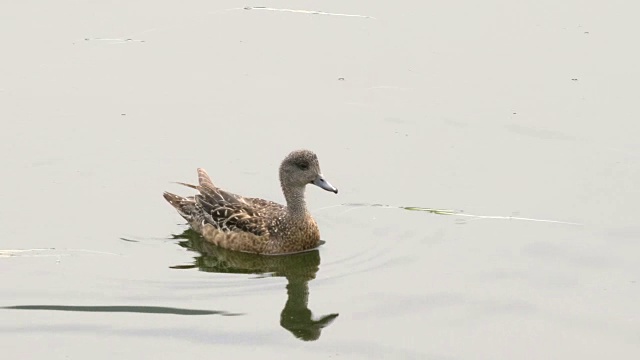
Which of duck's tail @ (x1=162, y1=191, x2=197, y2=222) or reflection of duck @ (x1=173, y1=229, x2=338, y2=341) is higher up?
duck's tail @ (x1=162, y1=191, x2=197, y2=222)

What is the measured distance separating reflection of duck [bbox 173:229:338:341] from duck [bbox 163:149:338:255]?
0.37 feet

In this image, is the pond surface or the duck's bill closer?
the pond surface

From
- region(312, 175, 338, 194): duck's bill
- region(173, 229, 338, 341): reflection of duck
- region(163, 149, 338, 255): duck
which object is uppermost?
region(312, 175, 338, 194): duck's bill

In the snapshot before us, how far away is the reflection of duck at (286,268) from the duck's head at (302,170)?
718 mm

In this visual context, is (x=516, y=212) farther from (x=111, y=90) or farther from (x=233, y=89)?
(x=111, y=90)

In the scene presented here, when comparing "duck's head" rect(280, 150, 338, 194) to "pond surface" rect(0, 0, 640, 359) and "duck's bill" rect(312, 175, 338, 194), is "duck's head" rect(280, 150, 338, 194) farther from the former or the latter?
"pond surface" rect(0, 0, 640, 359)

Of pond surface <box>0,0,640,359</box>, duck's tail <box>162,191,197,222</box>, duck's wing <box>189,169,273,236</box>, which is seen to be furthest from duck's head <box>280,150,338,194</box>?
duck's tail <box>162,191,197,222</box>

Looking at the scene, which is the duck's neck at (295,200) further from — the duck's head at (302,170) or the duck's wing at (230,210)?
the duck's wing at (230,210)

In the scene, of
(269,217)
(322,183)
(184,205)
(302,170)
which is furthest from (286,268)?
(184,205)

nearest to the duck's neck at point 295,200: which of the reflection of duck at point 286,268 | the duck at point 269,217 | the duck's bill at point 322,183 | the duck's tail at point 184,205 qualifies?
the duck at point 269,217

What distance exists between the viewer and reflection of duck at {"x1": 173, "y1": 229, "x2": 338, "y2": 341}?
37.0ft

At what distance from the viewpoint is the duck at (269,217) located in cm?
1309

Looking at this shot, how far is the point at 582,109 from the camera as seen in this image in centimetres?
1600

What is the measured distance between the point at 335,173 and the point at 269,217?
4.90 ft
